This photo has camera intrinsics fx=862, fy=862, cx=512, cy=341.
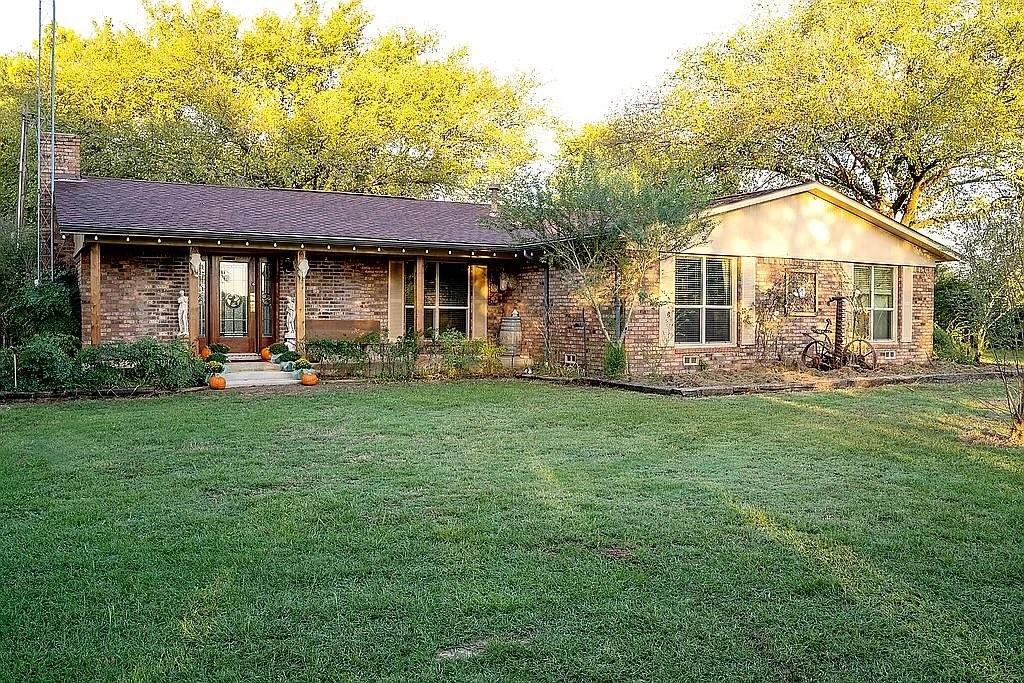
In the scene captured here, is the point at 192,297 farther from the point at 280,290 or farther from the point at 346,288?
the point at 346,288

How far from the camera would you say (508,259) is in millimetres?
17219

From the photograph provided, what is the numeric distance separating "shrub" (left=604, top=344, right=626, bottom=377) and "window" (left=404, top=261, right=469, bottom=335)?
4129 millimetres

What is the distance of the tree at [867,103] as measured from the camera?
21250 millimetres

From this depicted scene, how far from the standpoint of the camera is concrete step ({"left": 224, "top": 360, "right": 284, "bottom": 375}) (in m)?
14.4

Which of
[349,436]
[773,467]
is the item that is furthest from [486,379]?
[773,467]

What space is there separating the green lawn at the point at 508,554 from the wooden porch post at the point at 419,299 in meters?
7.68

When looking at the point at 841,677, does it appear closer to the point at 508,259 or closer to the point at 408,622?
the point at 408,622

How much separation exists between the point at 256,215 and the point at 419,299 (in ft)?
11.3

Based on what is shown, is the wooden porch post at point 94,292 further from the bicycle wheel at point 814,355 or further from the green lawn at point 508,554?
the bicycle wheel at point 814,355

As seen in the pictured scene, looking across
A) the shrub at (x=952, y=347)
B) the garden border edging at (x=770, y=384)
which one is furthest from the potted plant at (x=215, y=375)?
the shrub at (x=952, y=347)

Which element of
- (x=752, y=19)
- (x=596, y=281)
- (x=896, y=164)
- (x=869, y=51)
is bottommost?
(x=596, y=281)

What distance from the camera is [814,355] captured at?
16.4 meters

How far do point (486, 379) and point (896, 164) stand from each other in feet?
50.9

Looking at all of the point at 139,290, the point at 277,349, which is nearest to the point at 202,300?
the point at 139,290
